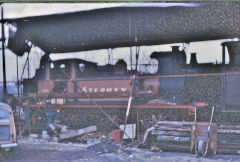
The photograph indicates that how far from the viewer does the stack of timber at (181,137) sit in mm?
3232

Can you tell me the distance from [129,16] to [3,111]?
7.12ft

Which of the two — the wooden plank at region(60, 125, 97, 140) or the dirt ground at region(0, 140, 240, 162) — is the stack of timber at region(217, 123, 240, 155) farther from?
the wooden plank at region(60, 125, 97, 140)

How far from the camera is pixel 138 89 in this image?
Result: 3783mm

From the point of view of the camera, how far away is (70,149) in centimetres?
360

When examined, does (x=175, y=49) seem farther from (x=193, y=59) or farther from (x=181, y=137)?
(x=181, y=137)

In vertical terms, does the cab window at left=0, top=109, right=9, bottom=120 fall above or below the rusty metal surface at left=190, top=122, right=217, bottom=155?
above

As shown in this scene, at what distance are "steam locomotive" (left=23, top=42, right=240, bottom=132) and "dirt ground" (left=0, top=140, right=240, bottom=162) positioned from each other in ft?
1.39

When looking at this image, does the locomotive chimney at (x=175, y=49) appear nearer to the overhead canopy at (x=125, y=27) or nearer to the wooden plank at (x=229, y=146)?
the overhead canopy at (x=125, y=27)

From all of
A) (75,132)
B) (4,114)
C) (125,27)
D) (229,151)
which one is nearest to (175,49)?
(125,27)

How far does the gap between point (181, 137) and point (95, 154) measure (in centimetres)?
125

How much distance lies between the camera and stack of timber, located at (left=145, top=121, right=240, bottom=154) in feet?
10.6

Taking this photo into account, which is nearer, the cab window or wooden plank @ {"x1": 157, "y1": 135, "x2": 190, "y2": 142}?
the cab window

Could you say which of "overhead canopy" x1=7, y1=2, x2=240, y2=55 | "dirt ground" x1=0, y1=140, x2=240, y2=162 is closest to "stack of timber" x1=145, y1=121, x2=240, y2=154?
"dirt ground" x1=0, y1=140, x2=240, y2=162

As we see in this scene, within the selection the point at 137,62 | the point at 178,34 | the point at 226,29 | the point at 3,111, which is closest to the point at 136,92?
the point at 137,62
